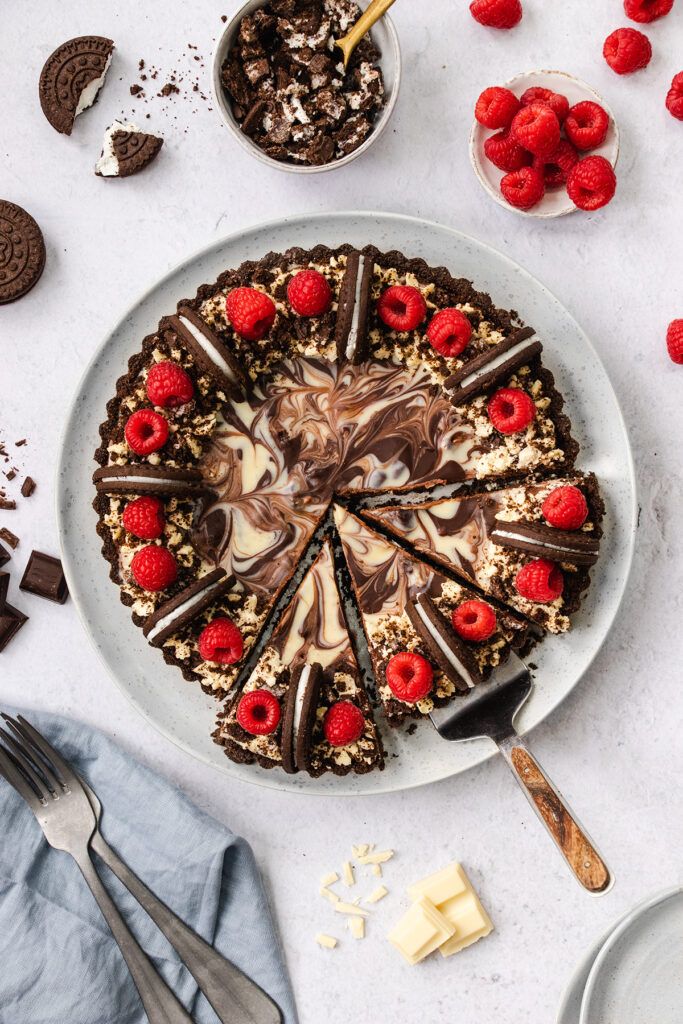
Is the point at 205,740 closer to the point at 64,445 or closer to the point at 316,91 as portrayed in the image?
the point at 64,445

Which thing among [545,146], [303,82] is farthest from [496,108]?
[303,82]

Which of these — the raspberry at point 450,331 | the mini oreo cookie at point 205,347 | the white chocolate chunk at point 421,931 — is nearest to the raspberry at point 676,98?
the raspberry at point 450,331

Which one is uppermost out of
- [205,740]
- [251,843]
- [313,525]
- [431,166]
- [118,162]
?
[118,162]

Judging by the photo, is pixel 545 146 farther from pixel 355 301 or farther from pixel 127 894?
pixel 127 894

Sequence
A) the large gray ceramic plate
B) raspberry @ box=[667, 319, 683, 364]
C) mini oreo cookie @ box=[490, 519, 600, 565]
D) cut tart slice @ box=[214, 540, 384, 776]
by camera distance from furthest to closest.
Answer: raspberry @ box=[667, 319, 683, 364] → the large gray ceramic plate → cut tart slice @ box=[214, 540, 384, 776] → mini oreo cookie @ box=[490, 519, 600, 565]

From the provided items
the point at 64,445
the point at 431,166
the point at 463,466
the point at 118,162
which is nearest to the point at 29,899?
the point at 64,445

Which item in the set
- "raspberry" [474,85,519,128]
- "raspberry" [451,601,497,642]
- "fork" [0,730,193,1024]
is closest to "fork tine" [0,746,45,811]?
"fork" [0,730,193,1024]

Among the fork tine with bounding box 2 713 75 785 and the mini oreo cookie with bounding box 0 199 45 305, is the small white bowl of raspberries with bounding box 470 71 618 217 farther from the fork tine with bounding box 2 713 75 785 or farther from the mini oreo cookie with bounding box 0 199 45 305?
the fork tine with bounding box 2 713 75 785
